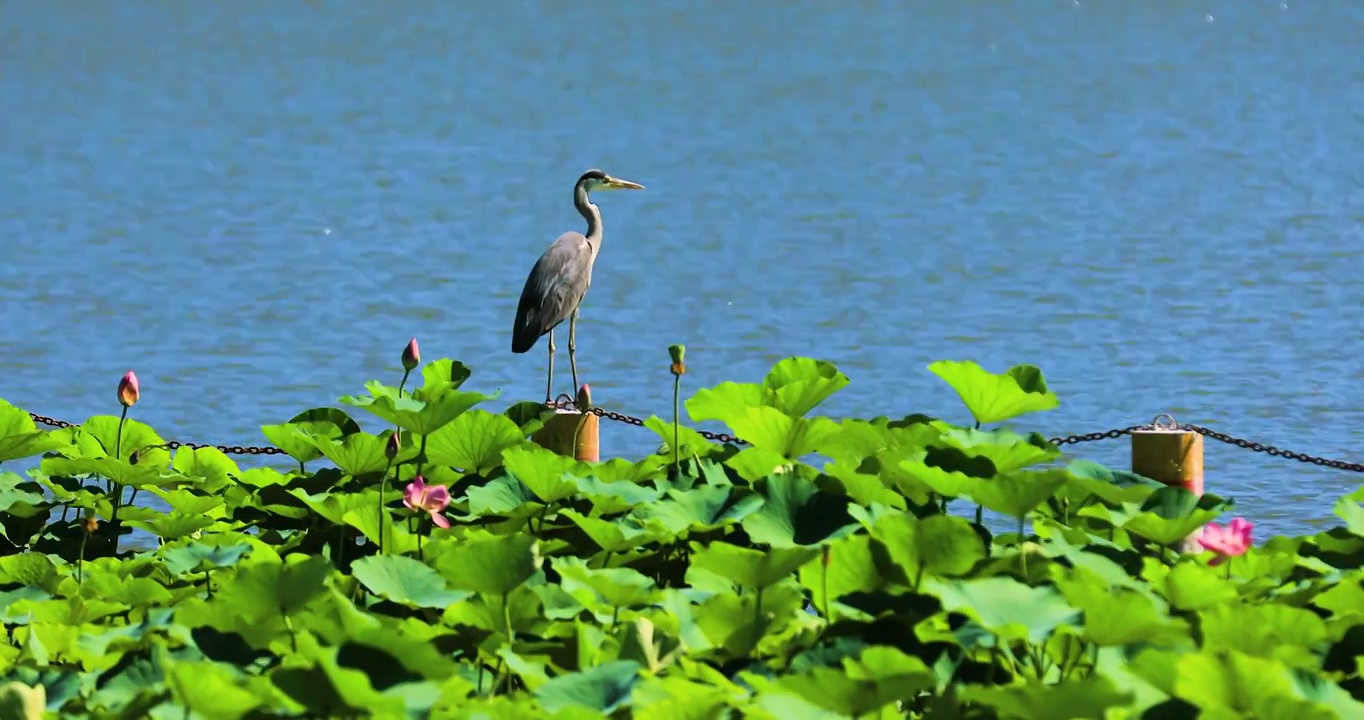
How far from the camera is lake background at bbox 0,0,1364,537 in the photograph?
9.04 m

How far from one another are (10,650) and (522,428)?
1057 millimetres

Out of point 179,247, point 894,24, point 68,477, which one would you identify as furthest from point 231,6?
point 68,477

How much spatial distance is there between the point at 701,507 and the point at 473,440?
1.90 ft

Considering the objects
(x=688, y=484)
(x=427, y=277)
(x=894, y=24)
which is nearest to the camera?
(x=688, y=484)

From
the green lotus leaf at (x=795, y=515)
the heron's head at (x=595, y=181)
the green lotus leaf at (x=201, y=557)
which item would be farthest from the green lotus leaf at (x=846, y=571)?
the heron's head at (x=595, y=181)

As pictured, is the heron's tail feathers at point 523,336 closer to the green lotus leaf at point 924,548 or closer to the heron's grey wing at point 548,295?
the heron's grey wing at point 548,295

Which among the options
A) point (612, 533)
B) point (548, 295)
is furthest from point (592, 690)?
point (548, 295)

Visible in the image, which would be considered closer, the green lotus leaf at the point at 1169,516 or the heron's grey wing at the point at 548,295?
the green lotus leaf at the point at 1169,516

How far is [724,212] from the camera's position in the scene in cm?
1409

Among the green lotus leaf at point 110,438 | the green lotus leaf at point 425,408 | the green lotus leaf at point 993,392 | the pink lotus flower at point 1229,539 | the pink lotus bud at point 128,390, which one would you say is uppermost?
the green lotus leaf at point 993,392

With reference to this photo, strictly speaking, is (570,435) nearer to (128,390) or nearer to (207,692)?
(128,390)

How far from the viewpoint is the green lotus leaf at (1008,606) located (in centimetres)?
188

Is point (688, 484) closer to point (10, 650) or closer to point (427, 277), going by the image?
point (10, 650)

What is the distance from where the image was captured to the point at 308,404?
8.52 metres
